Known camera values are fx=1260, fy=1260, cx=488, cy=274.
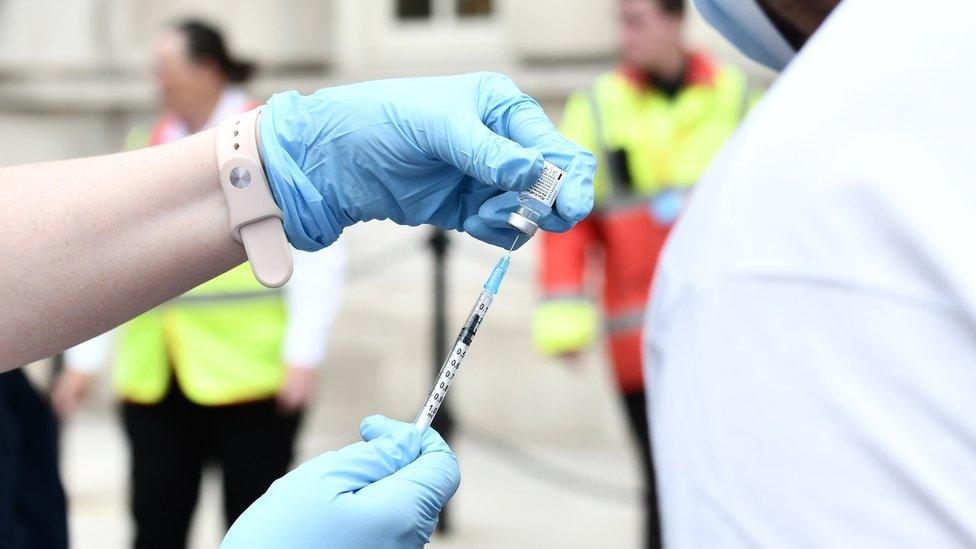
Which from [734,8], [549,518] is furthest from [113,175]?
[549,518]

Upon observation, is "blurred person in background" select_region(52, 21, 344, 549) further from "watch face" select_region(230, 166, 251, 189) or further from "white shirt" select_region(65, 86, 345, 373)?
"watch face" select_region(230, 166, 251, 189)

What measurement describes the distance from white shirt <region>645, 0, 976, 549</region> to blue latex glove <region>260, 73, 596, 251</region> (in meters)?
0.24

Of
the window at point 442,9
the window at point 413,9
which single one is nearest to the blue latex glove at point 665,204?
the window at point 442,9

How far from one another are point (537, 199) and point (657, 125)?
2.21m

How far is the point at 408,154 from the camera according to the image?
1.33 metres

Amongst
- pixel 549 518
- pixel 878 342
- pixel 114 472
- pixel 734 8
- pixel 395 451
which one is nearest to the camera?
pixel 878 342

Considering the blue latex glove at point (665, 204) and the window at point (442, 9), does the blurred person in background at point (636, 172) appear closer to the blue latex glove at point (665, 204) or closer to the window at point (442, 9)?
the blue latex glove at point (665, 204)

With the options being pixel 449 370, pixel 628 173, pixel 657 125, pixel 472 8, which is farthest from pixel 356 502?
pixel 472 8

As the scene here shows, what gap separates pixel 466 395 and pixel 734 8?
16.1 ft

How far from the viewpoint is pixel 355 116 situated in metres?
1.37

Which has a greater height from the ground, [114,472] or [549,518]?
[549,518]

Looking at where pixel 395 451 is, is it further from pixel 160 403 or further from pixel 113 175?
pixel 160 403

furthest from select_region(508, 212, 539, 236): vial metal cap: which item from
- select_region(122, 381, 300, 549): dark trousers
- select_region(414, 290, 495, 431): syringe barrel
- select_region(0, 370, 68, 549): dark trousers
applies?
select_region(122, 381, 300, 549): dark trousers

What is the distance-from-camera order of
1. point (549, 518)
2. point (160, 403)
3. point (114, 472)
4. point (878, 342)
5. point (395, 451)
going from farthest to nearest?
1. point (114, 472)
2. point (549, 518)
3. point (160, 403)
4. point (395, 451)
5. point (878, 342)
